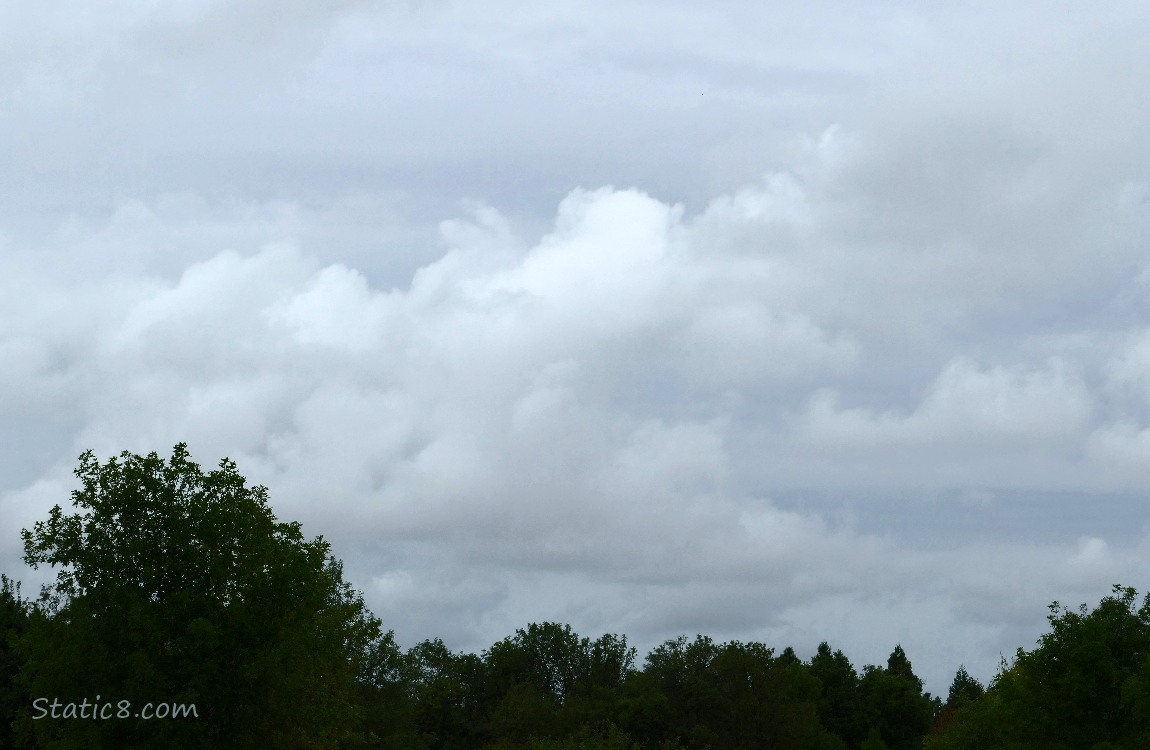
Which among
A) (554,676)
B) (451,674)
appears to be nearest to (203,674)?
(451,674)

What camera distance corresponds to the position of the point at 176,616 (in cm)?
4378

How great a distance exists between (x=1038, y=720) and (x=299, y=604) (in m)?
35.0

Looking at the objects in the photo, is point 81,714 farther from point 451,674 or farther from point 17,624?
point 451,674

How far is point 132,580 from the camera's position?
44.7 m

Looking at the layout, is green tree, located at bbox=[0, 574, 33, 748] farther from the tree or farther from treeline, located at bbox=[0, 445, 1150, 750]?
the tree

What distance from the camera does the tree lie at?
43000 millimetres

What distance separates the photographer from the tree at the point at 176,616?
4300 centimetres

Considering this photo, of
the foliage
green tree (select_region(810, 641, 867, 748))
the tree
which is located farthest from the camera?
green tree (select_region(810, 641, 867, 748))

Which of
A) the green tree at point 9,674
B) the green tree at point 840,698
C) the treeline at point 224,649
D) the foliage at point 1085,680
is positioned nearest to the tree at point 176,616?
the treeline at point 224,649

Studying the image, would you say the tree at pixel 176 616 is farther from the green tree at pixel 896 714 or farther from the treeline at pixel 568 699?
the green tree at pixel 896 714

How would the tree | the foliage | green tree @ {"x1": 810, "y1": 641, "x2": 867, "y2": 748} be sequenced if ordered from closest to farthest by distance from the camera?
the tree < the foliage < green tree @ {"x1": 810, "y1": 641, "x2": 867, "y2": 748}

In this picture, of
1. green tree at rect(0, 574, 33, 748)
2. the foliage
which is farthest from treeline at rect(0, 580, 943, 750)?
the foliage

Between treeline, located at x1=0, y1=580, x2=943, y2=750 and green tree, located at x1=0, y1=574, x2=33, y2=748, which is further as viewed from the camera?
green tree, located at x1=0, y1=574, x2=33, y2=748

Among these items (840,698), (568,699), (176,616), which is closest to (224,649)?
(176,616)
